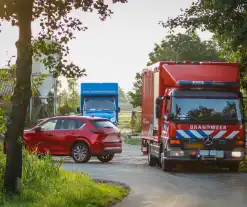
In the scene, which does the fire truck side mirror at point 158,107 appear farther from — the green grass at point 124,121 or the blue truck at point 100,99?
the green grass at point 124,121

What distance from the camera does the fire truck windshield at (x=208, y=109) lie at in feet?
67.6

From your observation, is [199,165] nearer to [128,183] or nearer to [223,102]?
[223,102]

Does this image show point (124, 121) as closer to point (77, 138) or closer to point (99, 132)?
point (77, 138)

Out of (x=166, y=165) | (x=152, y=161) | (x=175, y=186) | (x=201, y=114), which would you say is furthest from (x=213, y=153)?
(x=175, y=186)

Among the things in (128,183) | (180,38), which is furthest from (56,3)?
(180,38)

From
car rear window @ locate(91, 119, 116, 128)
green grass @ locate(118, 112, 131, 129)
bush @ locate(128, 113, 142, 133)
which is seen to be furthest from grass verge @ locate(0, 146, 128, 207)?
green grass @ locate(118, 112, 131, 129)

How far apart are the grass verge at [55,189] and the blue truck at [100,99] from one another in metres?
23.9

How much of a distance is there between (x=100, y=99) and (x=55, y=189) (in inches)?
1100

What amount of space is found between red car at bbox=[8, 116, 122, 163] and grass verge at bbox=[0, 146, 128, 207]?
7523 mm

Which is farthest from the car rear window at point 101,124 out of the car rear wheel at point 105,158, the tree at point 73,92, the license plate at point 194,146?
the tree at point 73,92

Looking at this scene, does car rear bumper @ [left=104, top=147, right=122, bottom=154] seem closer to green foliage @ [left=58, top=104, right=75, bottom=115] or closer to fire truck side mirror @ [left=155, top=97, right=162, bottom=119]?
fire truck side mirror @ [left=155, top=97, right=162, bottom=119]

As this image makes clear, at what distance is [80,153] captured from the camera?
2475cm

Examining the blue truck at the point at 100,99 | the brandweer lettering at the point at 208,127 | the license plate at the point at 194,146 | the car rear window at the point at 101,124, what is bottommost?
the license plate at the point at 194,146

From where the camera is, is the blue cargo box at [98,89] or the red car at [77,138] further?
the blue cargo box at [98,89]
